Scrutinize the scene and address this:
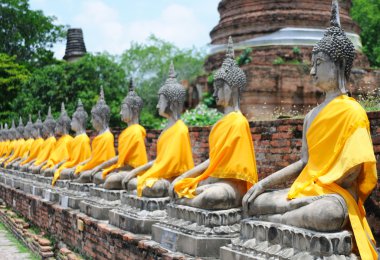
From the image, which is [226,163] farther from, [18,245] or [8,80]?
[8,80]

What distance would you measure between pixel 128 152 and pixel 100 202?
0.80 m

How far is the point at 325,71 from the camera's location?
416 cm

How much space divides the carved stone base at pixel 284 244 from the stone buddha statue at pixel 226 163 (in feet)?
2.55

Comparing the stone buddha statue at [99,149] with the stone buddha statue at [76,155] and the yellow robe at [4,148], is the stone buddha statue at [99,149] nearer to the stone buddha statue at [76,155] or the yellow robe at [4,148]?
the stone buddha statue at [76,155]

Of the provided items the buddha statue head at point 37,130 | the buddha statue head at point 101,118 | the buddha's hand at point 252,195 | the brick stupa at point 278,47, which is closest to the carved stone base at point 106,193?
the buddha statue head at point 101,118

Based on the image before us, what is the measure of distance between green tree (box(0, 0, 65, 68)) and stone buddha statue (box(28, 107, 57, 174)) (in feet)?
63.6

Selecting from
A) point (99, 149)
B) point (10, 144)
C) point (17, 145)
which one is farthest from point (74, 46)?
point (99, 149)

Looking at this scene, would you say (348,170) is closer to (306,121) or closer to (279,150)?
(306,121)

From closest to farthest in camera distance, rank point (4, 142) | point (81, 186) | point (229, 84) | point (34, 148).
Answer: point (229, 84), point (81, 186), point (34, 148), point (4, 142)

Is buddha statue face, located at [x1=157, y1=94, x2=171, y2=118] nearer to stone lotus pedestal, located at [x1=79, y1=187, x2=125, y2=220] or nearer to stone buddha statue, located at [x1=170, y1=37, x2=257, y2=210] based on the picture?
stone buddha statue, located at [x1=170, y1=37, x2=257, y2=210]

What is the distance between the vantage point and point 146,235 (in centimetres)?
612

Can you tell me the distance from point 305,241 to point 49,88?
58.5 ft

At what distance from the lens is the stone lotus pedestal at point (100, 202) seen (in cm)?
724

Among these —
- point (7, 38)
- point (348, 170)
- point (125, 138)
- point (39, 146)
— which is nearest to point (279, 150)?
point (125, 138)
